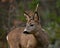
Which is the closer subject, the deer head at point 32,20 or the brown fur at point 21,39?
the deer head at point 32,20

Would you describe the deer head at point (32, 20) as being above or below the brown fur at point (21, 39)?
above

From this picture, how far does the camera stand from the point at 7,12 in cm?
2222

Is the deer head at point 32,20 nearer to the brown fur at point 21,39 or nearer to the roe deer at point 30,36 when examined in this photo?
the roe deer at point 30,36

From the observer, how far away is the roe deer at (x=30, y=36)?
1633 centimetres

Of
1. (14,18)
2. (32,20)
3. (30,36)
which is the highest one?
(32,20)

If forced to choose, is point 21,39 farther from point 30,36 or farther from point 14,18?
point 14,18

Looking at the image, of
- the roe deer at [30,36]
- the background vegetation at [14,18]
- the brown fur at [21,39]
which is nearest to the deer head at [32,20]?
the roe deer at [30,36]

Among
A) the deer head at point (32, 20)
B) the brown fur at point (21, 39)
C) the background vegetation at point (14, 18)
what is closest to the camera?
the deer head at point (32, 20)

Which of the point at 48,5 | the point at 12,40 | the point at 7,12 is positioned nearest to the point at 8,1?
the point at 7,12

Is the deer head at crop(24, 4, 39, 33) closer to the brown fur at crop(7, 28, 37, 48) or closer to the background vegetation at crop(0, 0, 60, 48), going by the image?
the brown fur at crop(7, 28, 37, 48)

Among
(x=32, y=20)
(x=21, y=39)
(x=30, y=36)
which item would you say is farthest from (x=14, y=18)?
(x=32, y=20)

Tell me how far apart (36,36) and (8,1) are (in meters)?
7.46

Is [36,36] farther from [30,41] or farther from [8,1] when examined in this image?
[8,1]

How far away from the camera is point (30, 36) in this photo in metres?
17.1
